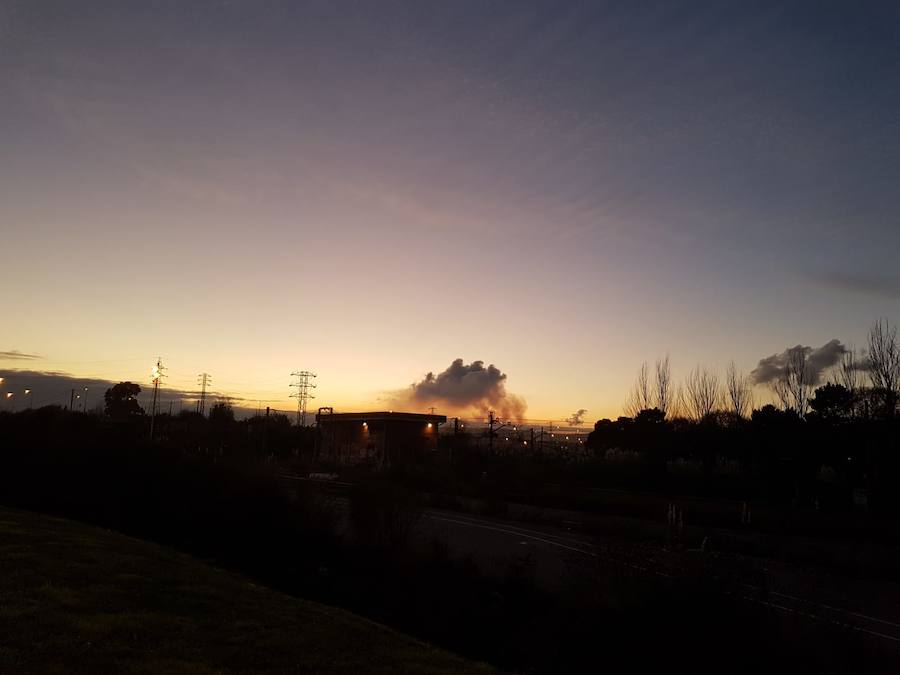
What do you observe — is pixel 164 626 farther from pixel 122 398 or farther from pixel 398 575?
pixel 122 398

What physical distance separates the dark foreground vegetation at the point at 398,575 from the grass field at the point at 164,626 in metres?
0.93

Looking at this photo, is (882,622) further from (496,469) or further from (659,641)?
(496,469)

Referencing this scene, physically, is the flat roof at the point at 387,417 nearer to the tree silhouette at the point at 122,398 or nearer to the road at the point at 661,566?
the road at the point at 661,566

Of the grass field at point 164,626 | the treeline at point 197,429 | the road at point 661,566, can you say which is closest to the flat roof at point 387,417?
the treeline at point 197,429

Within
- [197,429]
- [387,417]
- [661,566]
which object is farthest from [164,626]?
[197,429]

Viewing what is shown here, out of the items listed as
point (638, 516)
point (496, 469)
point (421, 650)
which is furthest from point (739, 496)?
point (421, 650)

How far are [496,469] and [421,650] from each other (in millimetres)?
38224

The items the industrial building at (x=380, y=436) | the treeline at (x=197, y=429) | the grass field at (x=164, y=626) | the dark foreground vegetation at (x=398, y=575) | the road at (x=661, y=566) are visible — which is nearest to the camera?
the grass field at (x=164, y=626)

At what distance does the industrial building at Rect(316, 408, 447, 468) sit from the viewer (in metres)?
63.6

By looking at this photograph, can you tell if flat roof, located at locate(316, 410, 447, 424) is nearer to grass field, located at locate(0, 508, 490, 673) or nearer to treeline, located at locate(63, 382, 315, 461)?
treeline, located at locate(63, 382, 315, 461)

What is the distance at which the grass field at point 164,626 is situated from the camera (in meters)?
7.11

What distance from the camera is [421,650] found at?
862 cm

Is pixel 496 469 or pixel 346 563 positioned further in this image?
pixel 496 469

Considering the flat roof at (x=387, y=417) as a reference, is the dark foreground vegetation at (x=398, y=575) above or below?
below
